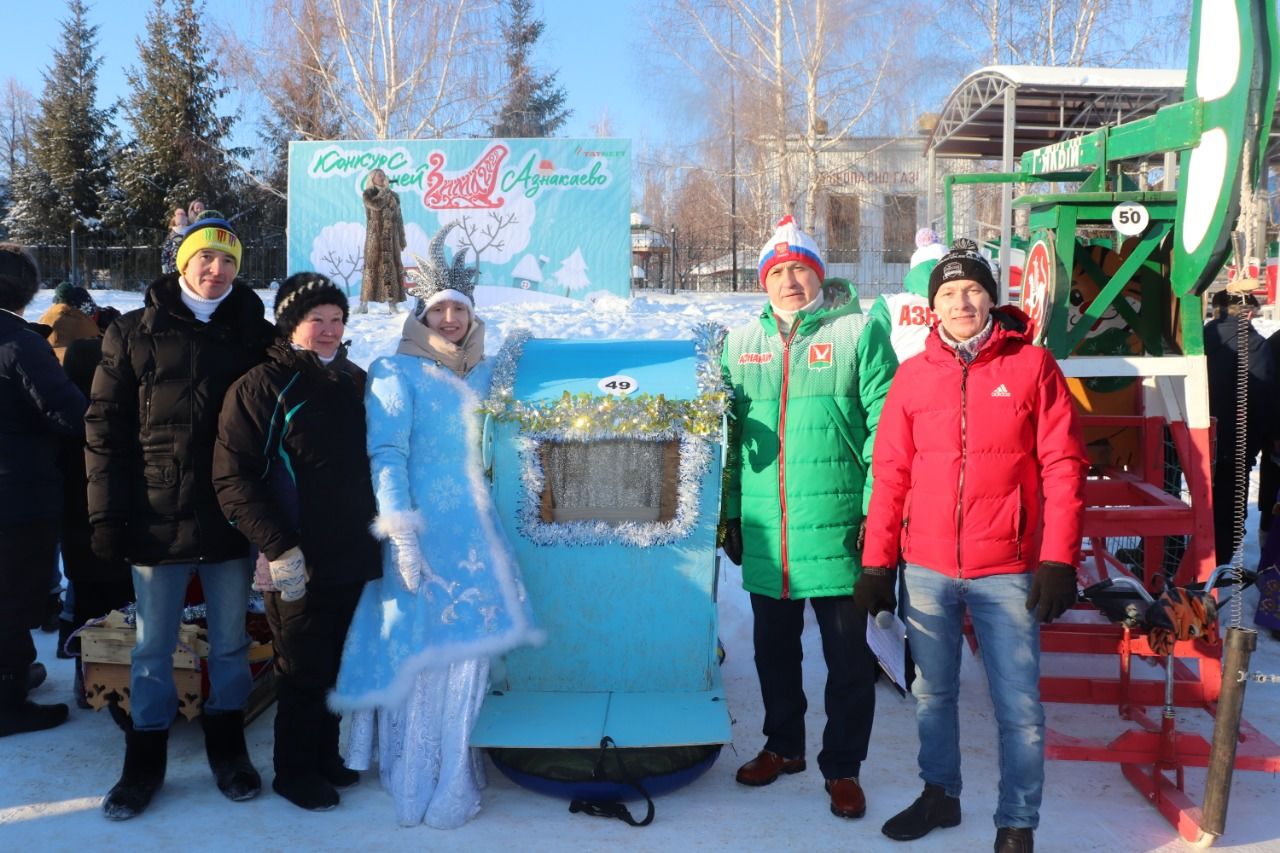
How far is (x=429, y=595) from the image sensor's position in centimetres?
315

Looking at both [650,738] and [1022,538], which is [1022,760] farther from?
[650,738]

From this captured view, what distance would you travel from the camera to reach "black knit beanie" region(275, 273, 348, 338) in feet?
10.3

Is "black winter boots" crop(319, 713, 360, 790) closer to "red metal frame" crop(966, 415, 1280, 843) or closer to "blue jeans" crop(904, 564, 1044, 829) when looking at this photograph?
"blue jeans" crop(904, 564, 1044, 829)

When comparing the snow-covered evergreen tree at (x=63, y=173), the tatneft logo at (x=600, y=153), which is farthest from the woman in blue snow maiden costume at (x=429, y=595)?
the snow-covered evergreen tree at (x=63, y=173)

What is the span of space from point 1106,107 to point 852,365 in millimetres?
7726

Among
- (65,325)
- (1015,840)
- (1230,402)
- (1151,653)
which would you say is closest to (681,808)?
(1015,840)

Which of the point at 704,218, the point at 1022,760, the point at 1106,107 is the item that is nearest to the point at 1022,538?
the point at 1022,760

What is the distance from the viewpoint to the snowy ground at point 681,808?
2951mm

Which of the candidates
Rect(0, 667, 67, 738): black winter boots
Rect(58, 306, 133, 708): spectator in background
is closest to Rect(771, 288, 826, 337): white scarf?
Rect(58, 306, 133, 708): spectator in background

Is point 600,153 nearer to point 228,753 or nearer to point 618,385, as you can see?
point 618,385

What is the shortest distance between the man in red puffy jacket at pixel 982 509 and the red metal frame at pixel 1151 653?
39 cm

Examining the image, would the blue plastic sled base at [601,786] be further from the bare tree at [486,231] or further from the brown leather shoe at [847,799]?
the bare tree at [486,231]

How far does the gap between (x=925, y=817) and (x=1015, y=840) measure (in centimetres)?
28

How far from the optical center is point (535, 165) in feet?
52.0
